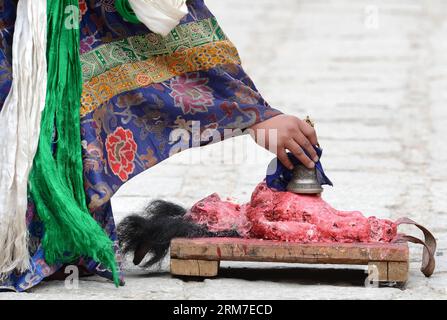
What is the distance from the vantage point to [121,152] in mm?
3918

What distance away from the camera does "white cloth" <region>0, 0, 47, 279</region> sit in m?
3.73

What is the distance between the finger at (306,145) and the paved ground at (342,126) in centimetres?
41

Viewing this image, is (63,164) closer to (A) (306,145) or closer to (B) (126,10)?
(B) (126,10)

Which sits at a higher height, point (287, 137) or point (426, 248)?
point (287, 137)

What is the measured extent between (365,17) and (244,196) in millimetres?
5464

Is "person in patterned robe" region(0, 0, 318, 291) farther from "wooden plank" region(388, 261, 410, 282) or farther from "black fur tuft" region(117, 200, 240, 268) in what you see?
"wooden plank" region(388, 261, 410, 282)

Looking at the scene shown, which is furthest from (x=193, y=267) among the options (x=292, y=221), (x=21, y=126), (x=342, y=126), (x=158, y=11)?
(x=342, y=126)

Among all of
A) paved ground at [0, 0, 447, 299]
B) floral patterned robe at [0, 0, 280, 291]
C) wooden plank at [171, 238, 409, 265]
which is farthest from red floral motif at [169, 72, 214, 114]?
paved ground at [0, 0, 447, 299]

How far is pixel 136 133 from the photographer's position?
13.0 feet

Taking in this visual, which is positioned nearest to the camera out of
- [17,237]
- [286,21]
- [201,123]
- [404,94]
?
[17,237]

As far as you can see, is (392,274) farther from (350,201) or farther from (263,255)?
(350,201)

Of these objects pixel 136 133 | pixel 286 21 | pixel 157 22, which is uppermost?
pixel 286 21

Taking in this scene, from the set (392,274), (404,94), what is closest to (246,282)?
(392,274)

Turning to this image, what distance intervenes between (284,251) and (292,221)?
14 centimetres
